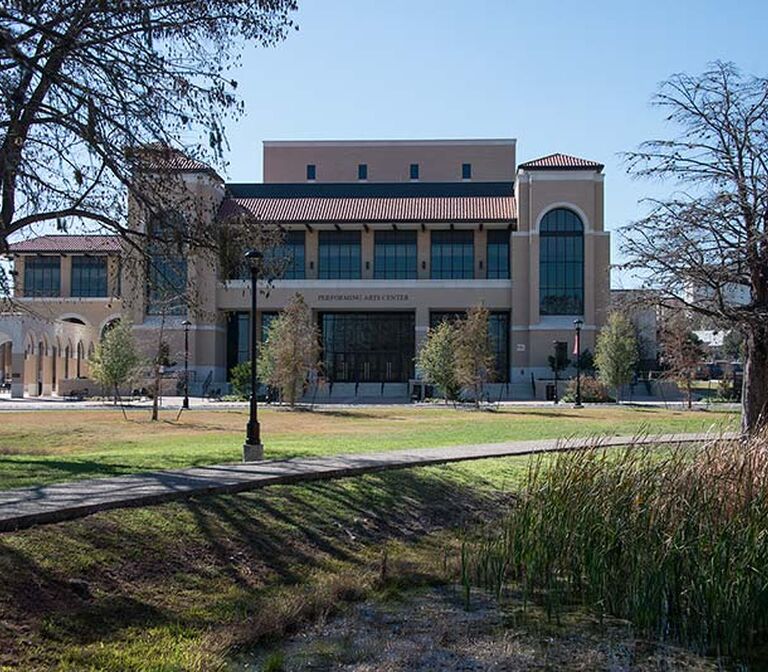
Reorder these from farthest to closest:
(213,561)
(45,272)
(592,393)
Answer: (45,272) < (592,393) < (213,561)

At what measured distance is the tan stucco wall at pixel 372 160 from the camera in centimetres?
7856

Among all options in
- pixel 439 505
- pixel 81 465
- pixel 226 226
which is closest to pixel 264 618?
pixel 439 505

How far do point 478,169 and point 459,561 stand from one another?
232ft

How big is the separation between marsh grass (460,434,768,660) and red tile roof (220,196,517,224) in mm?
53600

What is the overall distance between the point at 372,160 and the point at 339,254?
17.5m

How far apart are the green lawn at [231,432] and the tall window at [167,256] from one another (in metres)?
3.28

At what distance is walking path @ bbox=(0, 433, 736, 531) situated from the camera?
29.7 feet

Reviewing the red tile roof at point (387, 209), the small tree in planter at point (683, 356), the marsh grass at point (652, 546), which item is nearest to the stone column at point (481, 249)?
the red tile roof at point (387, 209)

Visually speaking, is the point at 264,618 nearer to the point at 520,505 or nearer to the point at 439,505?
the point at 520,505

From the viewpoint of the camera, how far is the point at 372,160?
7912cm

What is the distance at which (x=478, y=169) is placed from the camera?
7844cm

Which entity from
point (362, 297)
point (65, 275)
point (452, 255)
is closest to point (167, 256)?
point (362, 297)

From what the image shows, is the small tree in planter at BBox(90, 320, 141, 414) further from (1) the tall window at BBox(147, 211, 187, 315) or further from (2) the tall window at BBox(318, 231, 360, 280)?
(2) the tall window at BBox(318, 231, 360, 280)

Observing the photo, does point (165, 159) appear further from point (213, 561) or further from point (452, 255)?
point (452, 255)
